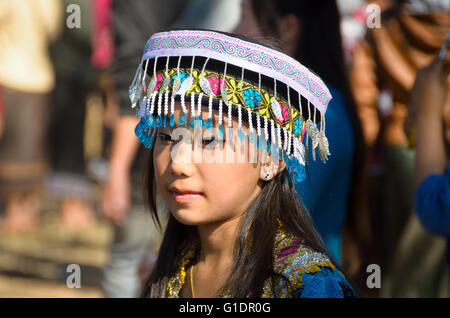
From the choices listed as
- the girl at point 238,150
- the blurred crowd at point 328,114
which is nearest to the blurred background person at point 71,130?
the blurred crowd at point 328,114

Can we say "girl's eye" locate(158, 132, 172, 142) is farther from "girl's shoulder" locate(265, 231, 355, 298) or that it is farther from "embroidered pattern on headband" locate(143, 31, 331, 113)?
"girl's shoulder" locate(265, 231, 355, 298)

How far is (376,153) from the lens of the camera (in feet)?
11.8

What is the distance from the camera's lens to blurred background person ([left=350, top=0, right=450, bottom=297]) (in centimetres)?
312

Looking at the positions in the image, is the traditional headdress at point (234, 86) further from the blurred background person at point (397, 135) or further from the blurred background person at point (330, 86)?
the blurred background person at point (397, 135)

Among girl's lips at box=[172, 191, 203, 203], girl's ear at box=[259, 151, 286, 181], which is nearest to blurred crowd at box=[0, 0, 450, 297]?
girl's ear at box=[259, 151, 286, 181]

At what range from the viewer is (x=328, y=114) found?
2402 mm

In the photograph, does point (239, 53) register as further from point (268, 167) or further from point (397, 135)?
point (397, 135)

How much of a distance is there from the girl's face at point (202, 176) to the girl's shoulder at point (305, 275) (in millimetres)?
204

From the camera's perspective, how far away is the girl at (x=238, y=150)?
1.72 metres

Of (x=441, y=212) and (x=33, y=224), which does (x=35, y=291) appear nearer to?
(x=33, y=224)

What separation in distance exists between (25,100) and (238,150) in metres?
4.70

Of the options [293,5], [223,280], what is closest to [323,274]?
[223,280]

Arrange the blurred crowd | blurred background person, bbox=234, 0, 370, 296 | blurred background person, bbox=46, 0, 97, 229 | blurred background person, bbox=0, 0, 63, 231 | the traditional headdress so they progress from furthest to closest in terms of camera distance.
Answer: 1. blurred background person, bbox=46, 0, 97, 229
2. blurred background person, bbox=0, 0, 63, 231
3. the blurred crowd
4. blurred background person, bbox=234, 0, 370, 296
5. the traditional headdress

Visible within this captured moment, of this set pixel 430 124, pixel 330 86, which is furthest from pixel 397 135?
pixel 330 86
